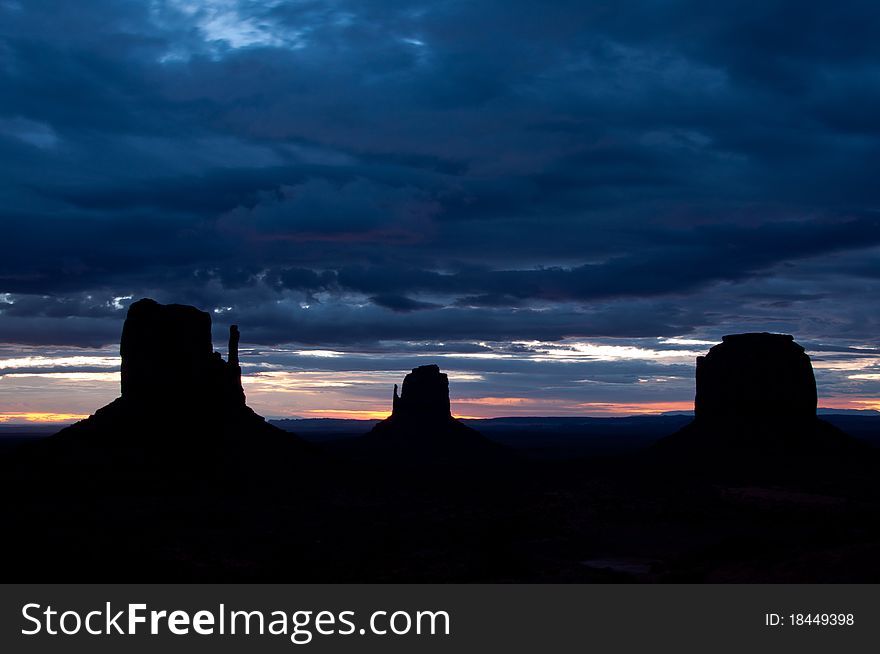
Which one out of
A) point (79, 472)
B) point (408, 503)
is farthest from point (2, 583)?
point (408, 503)

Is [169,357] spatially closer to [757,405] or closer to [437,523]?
[437,523]

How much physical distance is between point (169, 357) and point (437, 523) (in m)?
31.9

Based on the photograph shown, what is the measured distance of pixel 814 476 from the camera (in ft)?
267

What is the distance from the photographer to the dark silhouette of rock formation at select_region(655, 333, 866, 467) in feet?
298

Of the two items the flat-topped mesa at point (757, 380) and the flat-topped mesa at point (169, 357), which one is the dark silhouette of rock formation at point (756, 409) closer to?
the flat-topped mesa at point (757, 380)

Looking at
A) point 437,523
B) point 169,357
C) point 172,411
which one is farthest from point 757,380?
point 169,357

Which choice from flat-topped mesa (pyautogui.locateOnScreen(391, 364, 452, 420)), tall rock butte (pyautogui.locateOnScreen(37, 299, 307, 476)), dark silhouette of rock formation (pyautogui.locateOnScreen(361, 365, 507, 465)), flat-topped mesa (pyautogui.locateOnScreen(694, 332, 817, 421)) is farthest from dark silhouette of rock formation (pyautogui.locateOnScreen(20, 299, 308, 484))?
flat-topped mesa (pyautogui.locateOnScreen(391, 364, 452, 420))

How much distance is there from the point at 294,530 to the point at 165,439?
23.6 meters

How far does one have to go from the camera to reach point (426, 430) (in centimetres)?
15338

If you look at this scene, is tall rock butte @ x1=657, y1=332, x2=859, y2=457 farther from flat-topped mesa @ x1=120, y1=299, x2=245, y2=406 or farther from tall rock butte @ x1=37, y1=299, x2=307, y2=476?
flat-topped mesa @ x1=120, y1=299, x2=245, y2=406

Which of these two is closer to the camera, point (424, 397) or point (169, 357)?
point (169, 357)

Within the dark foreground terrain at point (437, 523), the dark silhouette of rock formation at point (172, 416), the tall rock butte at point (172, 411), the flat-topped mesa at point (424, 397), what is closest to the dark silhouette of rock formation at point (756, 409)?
the dark foreground terrain at point (437, 523)

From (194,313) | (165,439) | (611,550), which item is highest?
(194,313)

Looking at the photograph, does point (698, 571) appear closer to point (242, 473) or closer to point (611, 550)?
point (611, 550)
